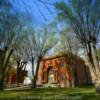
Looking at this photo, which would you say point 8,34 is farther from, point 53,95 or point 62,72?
point 62,72

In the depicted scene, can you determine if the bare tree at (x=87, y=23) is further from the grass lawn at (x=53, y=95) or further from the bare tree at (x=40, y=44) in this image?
the bare tree at (x=40, y=44)

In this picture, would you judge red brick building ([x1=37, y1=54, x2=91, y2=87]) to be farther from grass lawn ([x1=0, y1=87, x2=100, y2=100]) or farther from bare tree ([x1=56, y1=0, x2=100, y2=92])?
grass lawn ([x1=0, y1=87, x2=100, y2=100])

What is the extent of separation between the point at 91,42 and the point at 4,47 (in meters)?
12.2

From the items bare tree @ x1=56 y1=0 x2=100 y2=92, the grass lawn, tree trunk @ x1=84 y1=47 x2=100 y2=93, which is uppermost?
bare tree @ x1=56 y1=0 x2=100 y2=92

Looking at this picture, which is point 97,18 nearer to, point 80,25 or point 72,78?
point 80,25

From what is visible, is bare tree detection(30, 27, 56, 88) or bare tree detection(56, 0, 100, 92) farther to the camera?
bare tree detection(30, 27, 56, 88)

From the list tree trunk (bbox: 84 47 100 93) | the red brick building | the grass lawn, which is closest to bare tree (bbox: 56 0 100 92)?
tree trunk (bbox: 84 47 100 93)

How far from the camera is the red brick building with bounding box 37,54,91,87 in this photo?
36031 millimetres

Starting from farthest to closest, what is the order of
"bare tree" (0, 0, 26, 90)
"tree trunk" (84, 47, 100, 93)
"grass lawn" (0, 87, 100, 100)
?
1. "bare tree" (0, 0, 26, 90)
2. "tree trunk" (84, 47, 100, 93)
3. "grass lawn" (0, 87, 100, 100)

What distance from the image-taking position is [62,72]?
129 feet

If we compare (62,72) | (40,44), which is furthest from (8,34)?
(62,72)

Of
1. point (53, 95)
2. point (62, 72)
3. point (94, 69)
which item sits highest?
point (62, 72)

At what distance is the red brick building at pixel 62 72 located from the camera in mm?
36031

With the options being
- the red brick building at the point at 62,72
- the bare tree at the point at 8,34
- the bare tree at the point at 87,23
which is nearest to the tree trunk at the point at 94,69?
the bare tree at the point at 87,23
